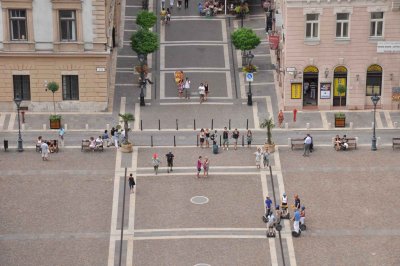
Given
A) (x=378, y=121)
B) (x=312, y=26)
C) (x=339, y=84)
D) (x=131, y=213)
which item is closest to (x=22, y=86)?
(x=131, y=213)

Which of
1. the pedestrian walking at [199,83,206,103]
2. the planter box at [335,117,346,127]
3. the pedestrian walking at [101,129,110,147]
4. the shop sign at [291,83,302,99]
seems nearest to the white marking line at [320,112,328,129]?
the planter box at [335,117,346,127]

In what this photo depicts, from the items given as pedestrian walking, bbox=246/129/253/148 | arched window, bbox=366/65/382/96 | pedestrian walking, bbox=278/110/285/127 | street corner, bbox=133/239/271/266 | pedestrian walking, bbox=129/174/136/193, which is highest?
arched window, bbox=366/65/382/96

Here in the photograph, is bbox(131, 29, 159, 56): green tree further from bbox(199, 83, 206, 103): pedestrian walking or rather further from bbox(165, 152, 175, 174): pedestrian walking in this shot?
bbox(165, 152, 175, 174): pedestrian walking

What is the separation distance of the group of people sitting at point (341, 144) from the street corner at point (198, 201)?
8.69 m

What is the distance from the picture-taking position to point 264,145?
94.7 m

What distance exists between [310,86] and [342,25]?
639cm

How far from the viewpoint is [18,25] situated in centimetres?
10019

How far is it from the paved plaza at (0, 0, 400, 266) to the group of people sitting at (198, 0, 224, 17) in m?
11.5

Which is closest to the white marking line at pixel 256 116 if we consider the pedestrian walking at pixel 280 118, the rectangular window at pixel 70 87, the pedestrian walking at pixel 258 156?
the pedestrian walking at pixel 280 118

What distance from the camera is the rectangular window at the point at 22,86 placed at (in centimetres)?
10231

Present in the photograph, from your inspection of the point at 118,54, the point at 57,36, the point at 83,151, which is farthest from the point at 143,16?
the point at 83,151

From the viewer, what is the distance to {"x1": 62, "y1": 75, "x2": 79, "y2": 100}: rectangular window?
102250mm

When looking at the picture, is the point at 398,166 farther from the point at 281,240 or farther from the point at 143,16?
the point at 143,16

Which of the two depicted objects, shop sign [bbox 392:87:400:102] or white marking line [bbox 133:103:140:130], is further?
shop sign [bbox 392:87:400:102]
